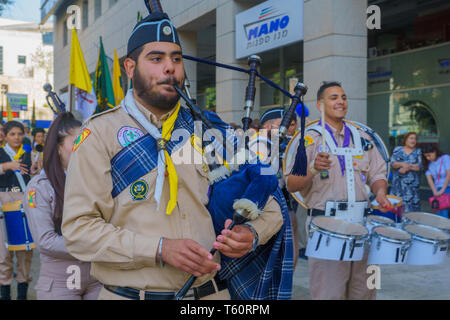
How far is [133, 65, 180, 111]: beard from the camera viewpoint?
6.45 ft

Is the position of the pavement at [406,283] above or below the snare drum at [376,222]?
below

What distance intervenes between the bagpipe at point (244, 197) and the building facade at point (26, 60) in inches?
1891

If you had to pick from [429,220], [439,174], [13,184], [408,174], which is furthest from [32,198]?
[439,174]

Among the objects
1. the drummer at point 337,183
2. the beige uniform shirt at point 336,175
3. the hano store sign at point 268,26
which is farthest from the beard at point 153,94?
the hano store sign at point 268,26

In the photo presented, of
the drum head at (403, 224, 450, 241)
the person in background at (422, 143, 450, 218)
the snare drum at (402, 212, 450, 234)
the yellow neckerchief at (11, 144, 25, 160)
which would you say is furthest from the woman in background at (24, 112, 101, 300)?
the person in background at (422, 143, 450, 218)

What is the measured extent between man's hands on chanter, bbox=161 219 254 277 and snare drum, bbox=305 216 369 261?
1660mm

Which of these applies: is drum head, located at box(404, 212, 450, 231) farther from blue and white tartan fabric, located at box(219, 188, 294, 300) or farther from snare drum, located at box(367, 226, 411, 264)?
blue and white tartan fabric, located at box(219, 188, 294, 300)

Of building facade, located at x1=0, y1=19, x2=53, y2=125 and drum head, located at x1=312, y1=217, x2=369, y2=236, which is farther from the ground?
building facade, located at x1=0, y1=19, x2=53, y2=125

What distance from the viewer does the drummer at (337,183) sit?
12.0 feet

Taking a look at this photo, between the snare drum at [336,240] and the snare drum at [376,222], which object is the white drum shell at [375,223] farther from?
the snare drum at [336,240]

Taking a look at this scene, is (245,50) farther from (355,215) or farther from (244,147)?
(244,147)

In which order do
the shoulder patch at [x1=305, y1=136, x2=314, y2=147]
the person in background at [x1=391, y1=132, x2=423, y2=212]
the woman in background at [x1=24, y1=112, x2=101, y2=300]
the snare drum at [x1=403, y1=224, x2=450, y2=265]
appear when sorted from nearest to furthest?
the woman in background at [x1=24, y1=112, x2=101, y2=300]
the snare drum at [x1=403, y1=224, x2=450, y2=265]
the shoulder patch at [x1=305, y1=136, x2=314, y2=147]
the person in background at [x1=391, y1=132, x2=423, y2=212]

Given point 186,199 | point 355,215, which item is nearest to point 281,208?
point 186,199

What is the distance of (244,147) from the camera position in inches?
78.0
